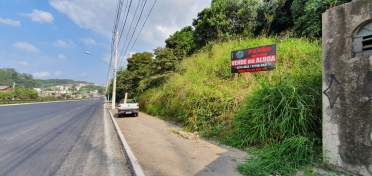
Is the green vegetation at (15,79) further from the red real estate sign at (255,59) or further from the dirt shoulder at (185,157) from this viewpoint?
the red real estate sign at (255,59)

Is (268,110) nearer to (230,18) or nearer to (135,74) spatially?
(230,18)

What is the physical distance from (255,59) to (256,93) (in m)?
2.02

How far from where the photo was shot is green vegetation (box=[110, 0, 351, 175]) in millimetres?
4152

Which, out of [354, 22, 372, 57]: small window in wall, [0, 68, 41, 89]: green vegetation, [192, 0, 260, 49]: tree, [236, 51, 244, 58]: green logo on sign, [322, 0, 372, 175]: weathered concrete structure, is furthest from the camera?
[0, 68, 41, 89]: green vegetation

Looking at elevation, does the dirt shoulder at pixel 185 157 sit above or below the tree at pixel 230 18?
below

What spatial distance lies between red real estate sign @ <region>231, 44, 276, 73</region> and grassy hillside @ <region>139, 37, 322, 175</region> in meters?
0.63

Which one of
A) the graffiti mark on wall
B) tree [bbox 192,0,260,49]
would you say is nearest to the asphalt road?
the graffiti mark on wall

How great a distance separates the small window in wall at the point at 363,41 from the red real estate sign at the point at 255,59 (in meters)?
3.14

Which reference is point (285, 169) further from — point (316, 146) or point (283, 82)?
point (283, 82)

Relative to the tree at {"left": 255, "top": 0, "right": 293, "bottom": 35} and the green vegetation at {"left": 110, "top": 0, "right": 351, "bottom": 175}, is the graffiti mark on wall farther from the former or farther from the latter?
the tree at {"left": 255, "top": 0, "right": 293, "bottom": 35}

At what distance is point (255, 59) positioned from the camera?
22.8 ft

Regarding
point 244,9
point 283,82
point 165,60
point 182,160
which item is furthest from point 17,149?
point 244,9

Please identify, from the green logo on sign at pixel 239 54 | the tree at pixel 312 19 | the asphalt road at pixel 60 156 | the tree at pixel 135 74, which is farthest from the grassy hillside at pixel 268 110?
the tree at pixel 135 74

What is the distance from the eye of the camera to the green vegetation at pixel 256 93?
4152 mm
